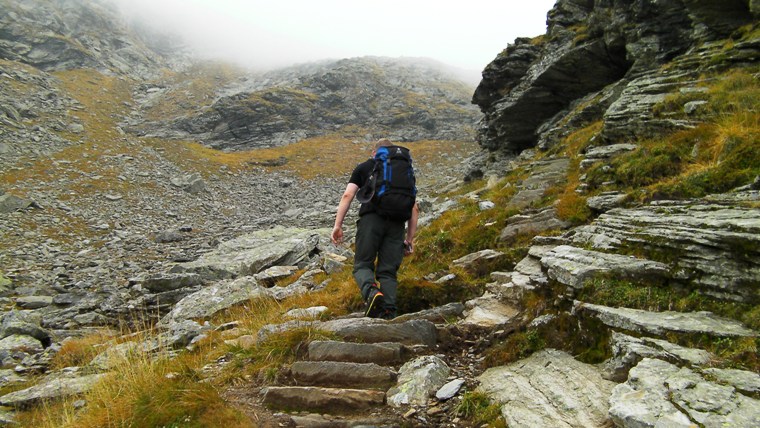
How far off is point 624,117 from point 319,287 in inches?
398

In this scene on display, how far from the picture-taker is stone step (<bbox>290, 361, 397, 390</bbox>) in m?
4.50

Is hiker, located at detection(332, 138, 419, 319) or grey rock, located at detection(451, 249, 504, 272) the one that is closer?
hiker, located at detection(332, 138, 419, 319)

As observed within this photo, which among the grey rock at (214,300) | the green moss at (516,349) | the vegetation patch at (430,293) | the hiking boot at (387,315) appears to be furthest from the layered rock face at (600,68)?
the grey rock at (214,300)

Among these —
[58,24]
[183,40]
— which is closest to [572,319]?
[58,24]

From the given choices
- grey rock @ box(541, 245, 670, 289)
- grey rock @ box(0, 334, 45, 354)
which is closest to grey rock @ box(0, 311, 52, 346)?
grey rock @ box(0, 334, 45, 354)

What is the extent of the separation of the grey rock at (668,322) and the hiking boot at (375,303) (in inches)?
120

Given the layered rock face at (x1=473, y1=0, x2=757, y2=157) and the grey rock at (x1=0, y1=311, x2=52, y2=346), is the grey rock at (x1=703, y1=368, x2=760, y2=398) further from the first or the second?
the grey rock at (x1=0, y1=311, x2=52, y2=346)

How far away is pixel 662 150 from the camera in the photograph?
885cm

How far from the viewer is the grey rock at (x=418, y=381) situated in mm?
4082

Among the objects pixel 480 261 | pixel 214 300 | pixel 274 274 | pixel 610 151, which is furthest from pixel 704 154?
pixel 274 274

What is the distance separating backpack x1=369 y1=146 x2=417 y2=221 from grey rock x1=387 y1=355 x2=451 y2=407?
261 cm

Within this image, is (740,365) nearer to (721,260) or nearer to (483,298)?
(721,260)

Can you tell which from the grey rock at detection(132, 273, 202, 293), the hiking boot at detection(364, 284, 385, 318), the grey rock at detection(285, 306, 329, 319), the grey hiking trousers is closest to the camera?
the hiking boot at detection(364, 284, 385, 318)

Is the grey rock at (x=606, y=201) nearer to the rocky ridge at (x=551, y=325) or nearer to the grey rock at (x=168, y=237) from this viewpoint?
the rocky ridge at (x=551, y=325)
